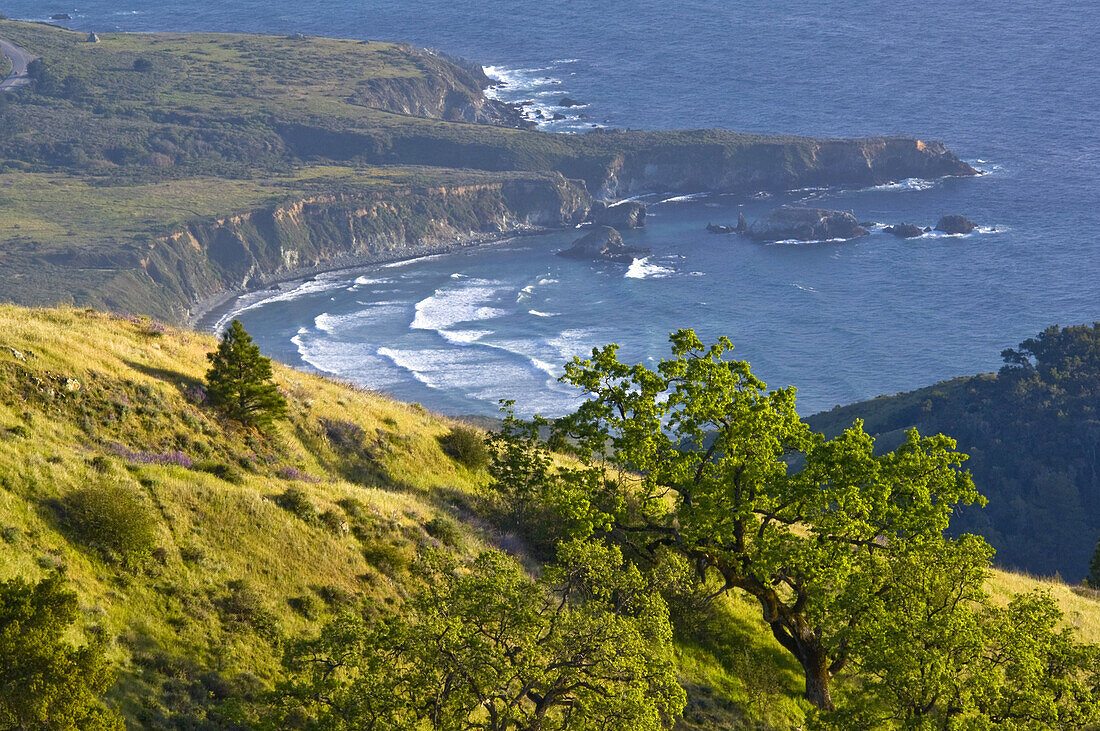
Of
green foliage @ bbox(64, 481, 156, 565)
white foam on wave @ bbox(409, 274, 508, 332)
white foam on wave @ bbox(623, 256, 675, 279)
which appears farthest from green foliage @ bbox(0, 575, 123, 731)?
white foam on wave @ bbox(623, 256, 675, 279)

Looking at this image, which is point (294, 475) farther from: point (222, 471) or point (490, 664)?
point (490, 664)

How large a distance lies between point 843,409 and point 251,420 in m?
98.3

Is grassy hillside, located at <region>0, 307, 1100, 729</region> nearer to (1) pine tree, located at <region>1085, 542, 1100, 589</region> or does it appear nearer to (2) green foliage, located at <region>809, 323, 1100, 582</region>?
(1) pine tree, located at <region>1085, 542, 1100, 589</region>

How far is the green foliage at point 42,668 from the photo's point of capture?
63.3 feet

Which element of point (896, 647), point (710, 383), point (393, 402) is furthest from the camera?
point (393, 402)

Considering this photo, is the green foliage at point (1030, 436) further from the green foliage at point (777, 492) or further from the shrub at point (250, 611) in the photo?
the shrub at point (250, 611)

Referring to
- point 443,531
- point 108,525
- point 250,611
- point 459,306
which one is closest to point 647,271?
point 459,306

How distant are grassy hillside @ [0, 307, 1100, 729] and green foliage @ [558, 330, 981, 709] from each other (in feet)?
11.2

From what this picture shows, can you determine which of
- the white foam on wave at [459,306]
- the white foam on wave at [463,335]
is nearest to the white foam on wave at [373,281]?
the white foam on wave at [459,306]

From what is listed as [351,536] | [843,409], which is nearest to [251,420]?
[351,536]

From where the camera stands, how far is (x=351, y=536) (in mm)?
33062

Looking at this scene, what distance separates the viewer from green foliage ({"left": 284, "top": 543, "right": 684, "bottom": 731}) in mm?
22266

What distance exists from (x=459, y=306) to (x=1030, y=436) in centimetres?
9205

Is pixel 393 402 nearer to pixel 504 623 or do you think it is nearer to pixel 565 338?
pixel 504 623
